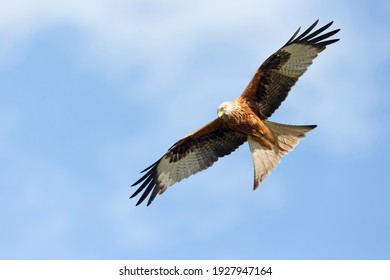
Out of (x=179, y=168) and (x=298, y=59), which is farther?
(x=179, y=168)

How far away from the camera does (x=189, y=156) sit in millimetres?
12633

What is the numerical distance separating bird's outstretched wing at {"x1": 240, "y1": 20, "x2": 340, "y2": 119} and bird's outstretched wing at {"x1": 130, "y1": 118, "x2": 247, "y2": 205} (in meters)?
0.75

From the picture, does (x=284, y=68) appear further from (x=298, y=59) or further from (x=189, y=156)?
(x=189, y=156)

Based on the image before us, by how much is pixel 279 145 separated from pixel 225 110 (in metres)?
0.97

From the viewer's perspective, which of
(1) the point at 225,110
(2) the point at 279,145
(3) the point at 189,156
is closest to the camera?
(1) the point at 225,110

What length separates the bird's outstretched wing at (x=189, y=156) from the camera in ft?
40.5

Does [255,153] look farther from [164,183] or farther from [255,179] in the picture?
[164,183]

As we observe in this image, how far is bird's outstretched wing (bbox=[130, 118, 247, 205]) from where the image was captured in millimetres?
12336

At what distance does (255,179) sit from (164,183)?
1.71 meters

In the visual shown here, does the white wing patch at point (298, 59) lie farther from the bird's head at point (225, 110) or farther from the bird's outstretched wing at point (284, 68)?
the bird's head at point (225, 110)

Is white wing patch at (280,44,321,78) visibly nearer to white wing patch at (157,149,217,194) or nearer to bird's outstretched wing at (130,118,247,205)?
bird's outstretched wing at (130,118,247,205)

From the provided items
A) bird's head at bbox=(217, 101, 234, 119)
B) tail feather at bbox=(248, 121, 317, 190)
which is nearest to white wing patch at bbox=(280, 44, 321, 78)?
tail feather at bbox=(248, 121, 317, 190)

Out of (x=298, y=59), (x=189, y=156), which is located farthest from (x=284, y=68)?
(x=189, y=156)

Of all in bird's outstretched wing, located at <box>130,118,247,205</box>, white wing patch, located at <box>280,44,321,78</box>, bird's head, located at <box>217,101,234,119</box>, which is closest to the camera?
bird's head, located at <box>217,101,234,119</box>
